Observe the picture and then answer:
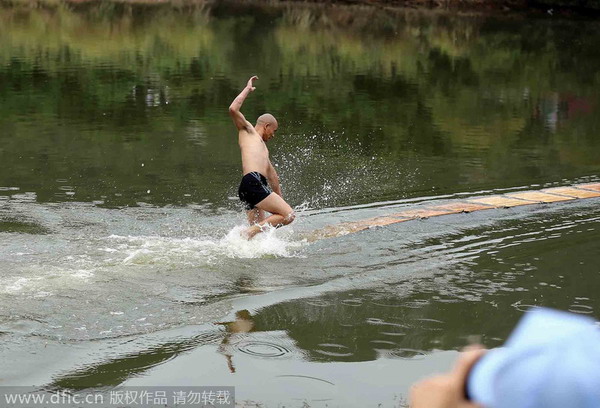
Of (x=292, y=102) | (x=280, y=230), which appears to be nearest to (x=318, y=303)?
(x=280, y=230)

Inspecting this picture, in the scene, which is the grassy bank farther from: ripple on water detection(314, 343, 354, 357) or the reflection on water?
ripple on water detection(314, 343, 354, 357)

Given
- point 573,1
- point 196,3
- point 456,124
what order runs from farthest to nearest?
1. point 573,1
2. point 196,3
3. point 456,124

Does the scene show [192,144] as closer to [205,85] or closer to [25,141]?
[25,141]

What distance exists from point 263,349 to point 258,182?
116 inches

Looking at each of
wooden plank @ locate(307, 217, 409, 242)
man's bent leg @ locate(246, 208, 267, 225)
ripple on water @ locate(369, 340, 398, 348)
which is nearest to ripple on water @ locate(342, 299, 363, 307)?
ripple on water @ locate(369, 340, 398, 348)

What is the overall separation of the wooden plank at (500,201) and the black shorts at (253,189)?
3.07 m

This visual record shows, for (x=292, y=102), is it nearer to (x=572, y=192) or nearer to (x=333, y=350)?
(x=572, y=192)

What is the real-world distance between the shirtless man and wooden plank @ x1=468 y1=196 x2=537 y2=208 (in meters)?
2.80

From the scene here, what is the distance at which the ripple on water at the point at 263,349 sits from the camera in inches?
242

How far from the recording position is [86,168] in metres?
12.4

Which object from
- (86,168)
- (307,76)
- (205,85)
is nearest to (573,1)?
(307,76)

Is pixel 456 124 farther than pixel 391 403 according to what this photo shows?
Yes

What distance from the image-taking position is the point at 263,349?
6.24m

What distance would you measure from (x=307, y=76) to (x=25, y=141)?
11.5 m
